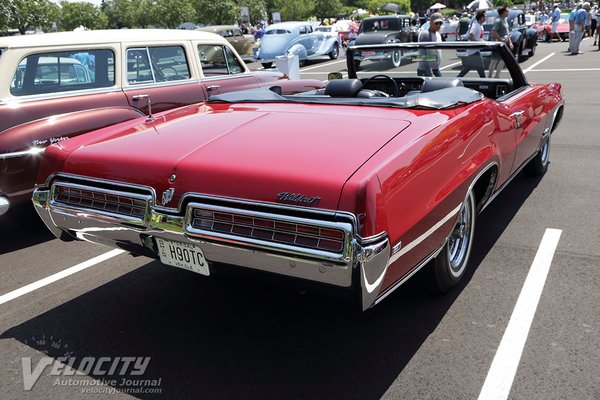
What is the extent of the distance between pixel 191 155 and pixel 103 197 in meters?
0.54

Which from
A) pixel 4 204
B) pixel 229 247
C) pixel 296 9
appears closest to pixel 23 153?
pixel 4 204

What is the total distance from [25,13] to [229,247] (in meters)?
34.0

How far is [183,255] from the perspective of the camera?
275cm

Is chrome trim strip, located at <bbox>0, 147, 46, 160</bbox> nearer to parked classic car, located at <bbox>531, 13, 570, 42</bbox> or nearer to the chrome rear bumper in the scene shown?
the chrome rear bumper

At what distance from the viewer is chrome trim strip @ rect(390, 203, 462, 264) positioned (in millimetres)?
2531

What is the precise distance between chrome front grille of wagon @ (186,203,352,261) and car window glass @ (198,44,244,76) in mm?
4366

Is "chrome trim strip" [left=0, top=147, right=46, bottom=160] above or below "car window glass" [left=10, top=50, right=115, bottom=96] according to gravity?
below

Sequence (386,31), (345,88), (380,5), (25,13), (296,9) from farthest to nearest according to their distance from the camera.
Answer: (380,5)
(296,9)
(25,13)
(386,31)
(345,88)

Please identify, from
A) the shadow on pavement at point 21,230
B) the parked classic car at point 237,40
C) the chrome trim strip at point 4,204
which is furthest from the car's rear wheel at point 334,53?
the chrome trim strip at point 4,204

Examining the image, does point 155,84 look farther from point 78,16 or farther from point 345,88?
point 78,16

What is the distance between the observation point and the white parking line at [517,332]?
2562 millimetres

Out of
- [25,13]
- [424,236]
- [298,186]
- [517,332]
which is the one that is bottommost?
[517,332]

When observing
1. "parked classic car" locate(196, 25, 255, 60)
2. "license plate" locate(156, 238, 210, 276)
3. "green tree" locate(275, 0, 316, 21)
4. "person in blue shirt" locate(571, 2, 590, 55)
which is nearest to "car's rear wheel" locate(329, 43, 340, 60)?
"parked classic car" locate(196, 25, 255, 60)

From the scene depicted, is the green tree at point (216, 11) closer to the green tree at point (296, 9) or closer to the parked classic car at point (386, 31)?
the green tree at point (296, 9)
